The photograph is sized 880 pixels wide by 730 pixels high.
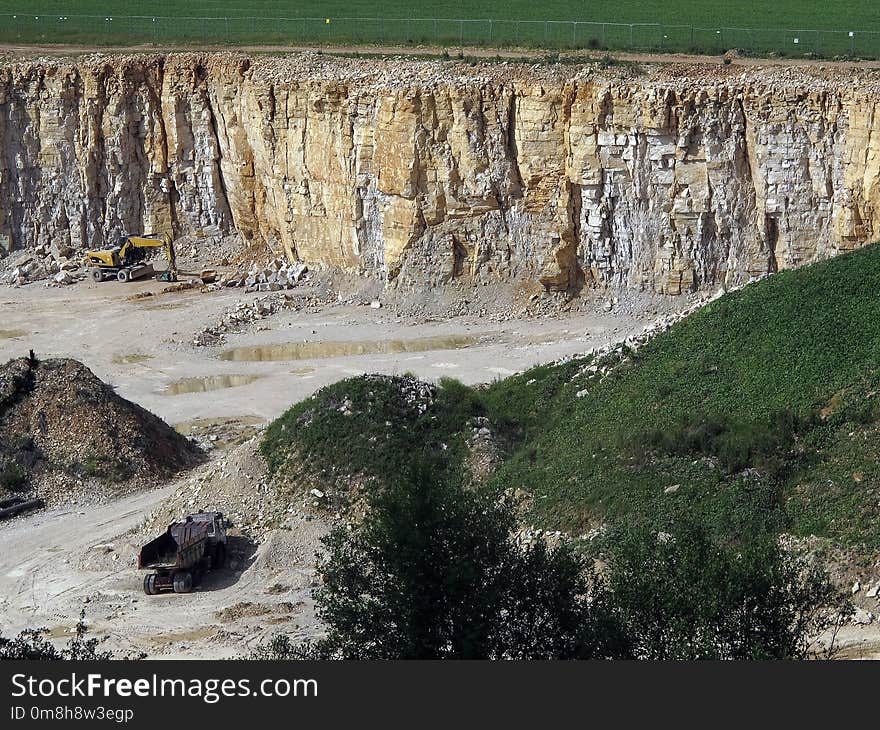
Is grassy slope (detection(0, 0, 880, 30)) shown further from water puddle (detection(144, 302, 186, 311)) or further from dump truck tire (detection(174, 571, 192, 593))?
dump truck tire (detection(174, 571, 192, 593))

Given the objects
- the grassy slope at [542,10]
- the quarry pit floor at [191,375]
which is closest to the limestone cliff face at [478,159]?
the quarry pit floor at [191,375]

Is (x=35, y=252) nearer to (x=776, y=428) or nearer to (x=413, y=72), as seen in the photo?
(x=413, y=72)

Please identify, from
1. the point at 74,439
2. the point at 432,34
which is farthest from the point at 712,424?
the point at 432,34

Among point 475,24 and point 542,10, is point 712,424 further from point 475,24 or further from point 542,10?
point 542,10

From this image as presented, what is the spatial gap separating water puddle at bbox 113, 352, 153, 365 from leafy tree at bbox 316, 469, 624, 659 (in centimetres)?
3090

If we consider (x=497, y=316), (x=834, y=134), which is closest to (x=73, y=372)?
(x=497, y=316)

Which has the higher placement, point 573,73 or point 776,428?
point 573,73

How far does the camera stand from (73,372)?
4188 cm

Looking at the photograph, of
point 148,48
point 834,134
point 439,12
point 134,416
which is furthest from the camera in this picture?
point 439,12

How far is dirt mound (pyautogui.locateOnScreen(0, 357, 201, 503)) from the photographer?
3875 centimetres

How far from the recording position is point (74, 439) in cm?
3966

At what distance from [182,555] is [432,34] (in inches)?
1581

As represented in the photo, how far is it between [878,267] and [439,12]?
44447 millimetres

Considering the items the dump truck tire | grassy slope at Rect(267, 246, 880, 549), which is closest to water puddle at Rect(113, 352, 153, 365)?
grassy slope at Rect(267, 246, 880, 549)
